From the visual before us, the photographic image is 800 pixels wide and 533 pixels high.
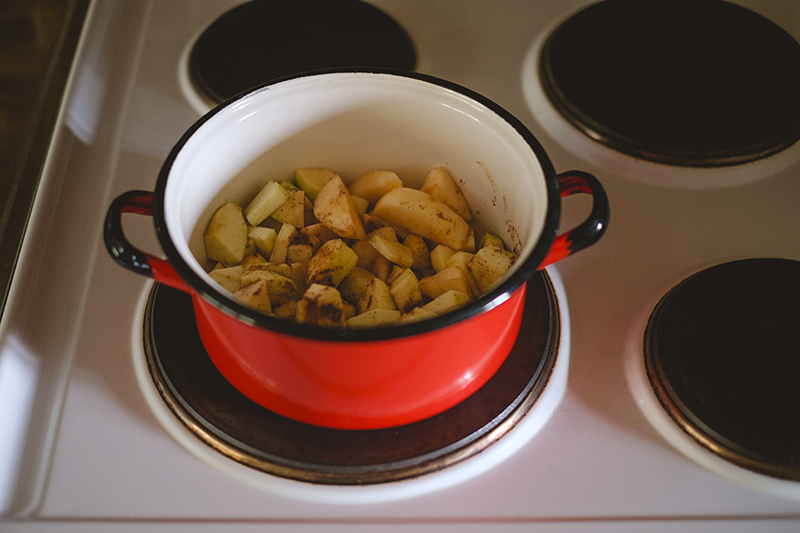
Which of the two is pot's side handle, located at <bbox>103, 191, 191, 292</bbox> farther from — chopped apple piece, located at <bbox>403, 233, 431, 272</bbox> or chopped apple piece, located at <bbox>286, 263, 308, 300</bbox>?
chopped apple piece, located at <bbox>403, 233, 431, 272</bbox>

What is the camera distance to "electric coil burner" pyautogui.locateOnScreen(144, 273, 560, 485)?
1.51ft

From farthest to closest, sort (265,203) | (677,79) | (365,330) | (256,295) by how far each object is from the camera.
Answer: (677,79) < (265,203) < (256,295) < (365,330)

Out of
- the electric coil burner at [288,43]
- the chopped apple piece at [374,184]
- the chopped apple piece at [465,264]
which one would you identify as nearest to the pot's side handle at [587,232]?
the chopped apple piece at [465,264]

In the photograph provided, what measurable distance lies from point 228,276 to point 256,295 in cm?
6

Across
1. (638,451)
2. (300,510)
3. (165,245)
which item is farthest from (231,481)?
(638,451)

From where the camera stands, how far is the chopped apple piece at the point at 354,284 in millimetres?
542

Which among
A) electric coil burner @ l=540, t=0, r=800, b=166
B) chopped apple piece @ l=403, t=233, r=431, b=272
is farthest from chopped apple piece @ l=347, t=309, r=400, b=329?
electric coil burner @ l=540, t=0, r=800, b=166

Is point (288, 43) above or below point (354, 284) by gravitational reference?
above

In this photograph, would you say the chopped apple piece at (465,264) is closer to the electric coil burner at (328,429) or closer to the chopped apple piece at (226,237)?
the electric coil burner at (328,429)

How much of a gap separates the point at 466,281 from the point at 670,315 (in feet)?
0.64

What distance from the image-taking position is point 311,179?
0.61 metres

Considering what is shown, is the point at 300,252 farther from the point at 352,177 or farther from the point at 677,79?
the point at 677,79

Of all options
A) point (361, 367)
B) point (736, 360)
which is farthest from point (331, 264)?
point (736, 360)

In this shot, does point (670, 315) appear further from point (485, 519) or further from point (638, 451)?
point (485, 519)
